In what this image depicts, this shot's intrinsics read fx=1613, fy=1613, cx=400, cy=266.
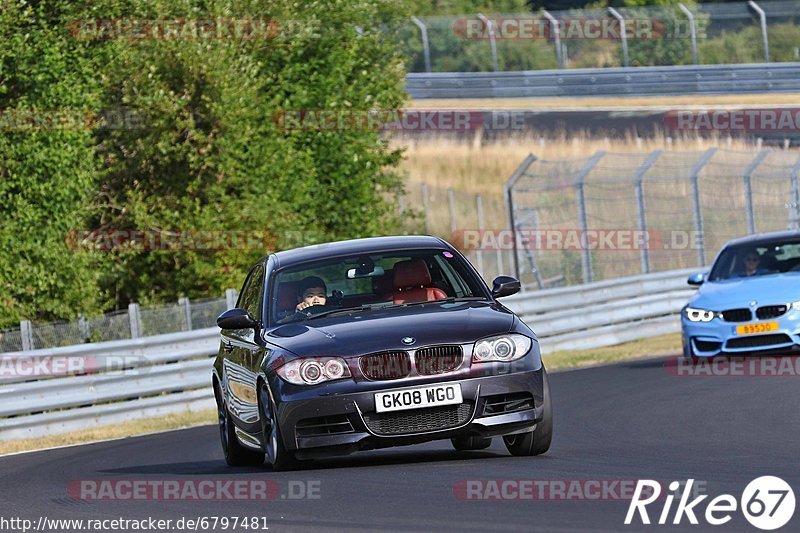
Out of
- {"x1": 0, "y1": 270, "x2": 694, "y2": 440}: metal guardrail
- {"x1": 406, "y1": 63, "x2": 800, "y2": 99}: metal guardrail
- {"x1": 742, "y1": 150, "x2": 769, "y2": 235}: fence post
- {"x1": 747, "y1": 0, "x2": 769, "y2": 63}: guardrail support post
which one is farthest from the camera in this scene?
{"x1": 406, "y1": 63, "x2": 800, "y2": 99}: metal guardrail

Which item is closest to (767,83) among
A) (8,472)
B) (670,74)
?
(670,74)

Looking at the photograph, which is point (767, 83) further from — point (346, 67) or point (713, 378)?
point (713, 378)

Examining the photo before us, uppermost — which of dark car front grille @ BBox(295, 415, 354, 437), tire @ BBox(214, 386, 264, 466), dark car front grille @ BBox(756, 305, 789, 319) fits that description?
dark car front grille @ BBox(295, 415, 354, 437)

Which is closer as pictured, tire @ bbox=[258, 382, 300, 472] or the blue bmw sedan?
tire @ bbox=[258, 382, 300, 472]

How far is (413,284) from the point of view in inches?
415

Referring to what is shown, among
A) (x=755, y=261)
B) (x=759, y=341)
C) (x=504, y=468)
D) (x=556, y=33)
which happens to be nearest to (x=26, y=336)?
(x=759, y=341)

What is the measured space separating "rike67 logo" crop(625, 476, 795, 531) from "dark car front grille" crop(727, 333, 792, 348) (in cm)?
915

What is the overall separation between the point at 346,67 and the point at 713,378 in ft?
56.4

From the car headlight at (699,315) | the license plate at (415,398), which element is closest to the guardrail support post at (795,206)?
the car headlight at (699,315)

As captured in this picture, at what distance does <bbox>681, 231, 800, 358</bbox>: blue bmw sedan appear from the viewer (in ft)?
55.4

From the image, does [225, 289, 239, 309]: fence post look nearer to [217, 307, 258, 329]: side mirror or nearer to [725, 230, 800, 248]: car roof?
[725, 230, 800, 248]: car roof

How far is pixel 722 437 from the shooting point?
425 inches

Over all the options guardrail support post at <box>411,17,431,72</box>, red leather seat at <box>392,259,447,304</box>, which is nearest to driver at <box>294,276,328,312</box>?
red leather seat at <box>392,259,447,304</box>

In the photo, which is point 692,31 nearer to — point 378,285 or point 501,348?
point 378,285
